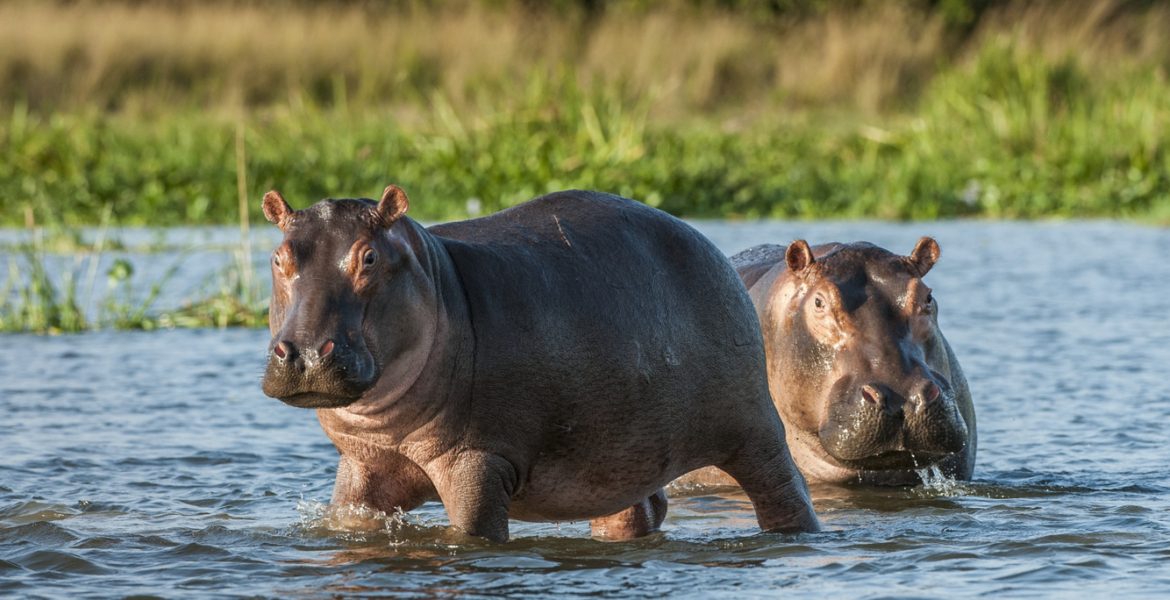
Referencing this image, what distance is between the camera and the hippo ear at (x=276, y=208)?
12.8 ft

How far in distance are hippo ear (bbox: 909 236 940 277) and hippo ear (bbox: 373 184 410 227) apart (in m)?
1.91

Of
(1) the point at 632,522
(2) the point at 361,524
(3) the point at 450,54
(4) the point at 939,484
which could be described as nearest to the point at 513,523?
(1) the point at 632,522

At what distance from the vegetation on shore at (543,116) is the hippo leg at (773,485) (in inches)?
151

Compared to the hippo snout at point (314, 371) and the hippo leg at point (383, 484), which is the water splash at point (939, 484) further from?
the hippo snout at point (314, 371)

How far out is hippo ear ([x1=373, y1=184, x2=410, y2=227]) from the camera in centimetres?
382

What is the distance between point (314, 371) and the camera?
11.7 feet

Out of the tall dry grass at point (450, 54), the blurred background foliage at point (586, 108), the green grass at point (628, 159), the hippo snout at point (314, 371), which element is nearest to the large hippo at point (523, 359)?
the hippo snout at point (314, 371)

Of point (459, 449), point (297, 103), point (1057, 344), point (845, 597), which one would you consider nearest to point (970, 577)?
point (845, 597)

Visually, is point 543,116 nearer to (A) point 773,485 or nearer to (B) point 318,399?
(A) point 773,485

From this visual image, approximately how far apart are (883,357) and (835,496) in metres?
0.65

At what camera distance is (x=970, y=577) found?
429cm

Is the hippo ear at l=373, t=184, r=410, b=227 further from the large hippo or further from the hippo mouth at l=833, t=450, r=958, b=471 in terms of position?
the hippo mouth at l=833, t=450, r=958, b=471

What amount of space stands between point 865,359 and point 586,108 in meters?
8.60

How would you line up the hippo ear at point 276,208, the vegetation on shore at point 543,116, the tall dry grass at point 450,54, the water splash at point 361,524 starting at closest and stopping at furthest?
1. the hippo ear at point 276,208
2. the water splash at point 361,524
3. the vegetation on shore at point 543,116
4. the tall dry grass at point 450,54
